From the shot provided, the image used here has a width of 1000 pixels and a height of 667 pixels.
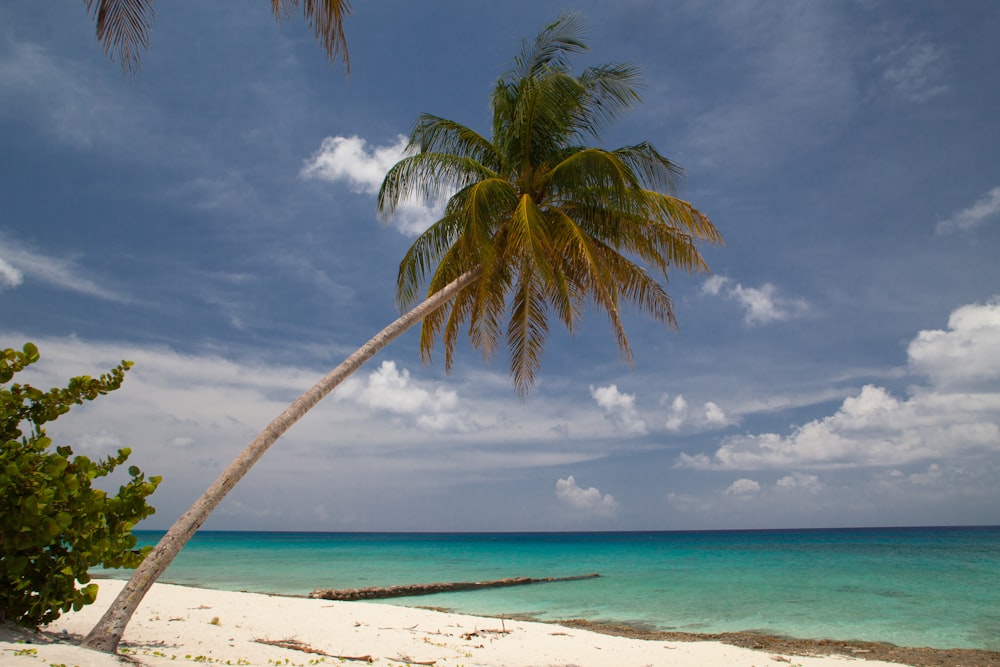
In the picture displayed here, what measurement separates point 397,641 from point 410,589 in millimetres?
10658

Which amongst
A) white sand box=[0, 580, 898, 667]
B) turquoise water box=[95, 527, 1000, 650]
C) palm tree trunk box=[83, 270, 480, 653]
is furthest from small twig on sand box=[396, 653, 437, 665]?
turquoise water box=[95, 527, 1000, 650]

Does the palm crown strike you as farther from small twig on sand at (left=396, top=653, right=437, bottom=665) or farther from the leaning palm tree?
small twig on sand at (left=396, top=653, right=437, bottom=665)

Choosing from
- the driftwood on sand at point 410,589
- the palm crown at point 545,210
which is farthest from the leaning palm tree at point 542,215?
the driftwood on sand at point 410,589

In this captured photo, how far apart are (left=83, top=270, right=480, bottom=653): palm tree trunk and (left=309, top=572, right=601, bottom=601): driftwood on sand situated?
10976 mm

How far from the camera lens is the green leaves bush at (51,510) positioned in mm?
4379

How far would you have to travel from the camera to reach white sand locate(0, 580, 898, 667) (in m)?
6.37

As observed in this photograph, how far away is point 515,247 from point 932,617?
45.7ft

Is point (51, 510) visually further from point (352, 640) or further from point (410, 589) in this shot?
Result: point (410, 589)

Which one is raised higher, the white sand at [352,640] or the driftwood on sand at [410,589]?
the white sand at [352,640]

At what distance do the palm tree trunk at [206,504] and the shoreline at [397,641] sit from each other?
0.90 feet

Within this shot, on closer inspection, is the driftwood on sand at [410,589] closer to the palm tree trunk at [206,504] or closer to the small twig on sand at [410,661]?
the small twig on sand at [410,661]

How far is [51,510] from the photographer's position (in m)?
4.66

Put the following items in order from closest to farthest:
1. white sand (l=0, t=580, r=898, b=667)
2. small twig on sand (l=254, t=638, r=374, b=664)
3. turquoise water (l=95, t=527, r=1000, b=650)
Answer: white sand (l=0, t=580, r=898, b=667) < small twig on sand (l=254, t=638, r=374, b=664) < turquoise water (l=95, t=527, r=1000, b=650)

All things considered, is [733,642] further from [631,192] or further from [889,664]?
[631,192]
